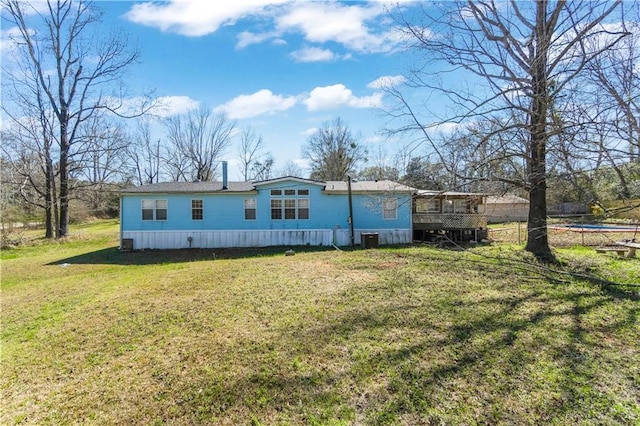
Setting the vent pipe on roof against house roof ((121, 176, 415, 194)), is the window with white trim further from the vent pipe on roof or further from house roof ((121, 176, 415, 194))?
the vent pipe on roof

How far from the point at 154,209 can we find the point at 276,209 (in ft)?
18.1

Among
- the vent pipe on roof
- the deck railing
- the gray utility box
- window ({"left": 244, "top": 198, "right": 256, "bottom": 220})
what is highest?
the vent pipe on roof

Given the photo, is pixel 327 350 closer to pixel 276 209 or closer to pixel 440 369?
pixel 440 369

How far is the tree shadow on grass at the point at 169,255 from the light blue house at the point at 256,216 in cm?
67

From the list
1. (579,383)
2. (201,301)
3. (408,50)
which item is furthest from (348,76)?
(579,383)

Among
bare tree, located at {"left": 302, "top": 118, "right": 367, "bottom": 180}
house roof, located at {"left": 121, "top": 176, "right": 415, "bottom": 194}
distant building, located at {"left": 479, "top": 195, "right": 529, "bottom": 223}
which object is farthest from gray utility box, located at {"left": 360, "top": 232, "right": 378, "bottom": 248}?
bare tree, located at {"left": 302, "top": 118, "right": 367, "bottom": 180}

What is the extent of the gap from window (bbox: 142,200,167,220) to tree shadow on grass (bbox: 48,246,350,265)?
1.60m

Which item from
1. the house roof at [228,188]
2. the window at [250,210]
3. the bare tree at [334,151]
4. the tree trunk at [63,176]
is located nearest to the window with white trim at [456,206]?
the house roof at [228,188]

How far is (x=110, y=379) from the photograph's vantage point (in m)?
3.85

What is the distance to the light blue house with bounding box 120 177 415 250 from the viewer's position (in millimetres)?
14969

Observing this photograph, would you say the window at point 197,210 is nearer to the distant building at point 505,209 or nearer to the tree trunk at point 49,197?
the tree trunk at point 49,197

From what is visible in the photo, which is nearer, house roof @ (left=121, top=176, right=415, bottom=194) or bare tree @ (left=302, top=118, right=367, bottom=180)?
house roof @ (left=121, top=176, right=415, bottom=194)

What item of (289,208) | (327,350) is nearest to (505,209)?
(289,208)

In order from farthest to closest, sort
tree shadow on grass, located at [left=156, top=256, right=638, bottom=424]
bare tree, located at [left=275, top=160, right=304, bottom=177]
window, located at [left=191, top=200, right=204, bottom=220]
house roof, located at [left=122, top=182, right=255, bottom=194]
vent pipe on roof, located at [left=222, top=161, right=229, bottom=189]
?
1. bare tree, located at [left=275, top=160, right=304, bottom=177]
2. vent pipe on roof, located at [left=222, top=161, right=229, bottom=189]
3. window, located at [left=191, top=200, right=204, bottom=220]
4. house roof, located at [left=122, top=182, right=255, bottom=194]
5. tree shadow on grass, located at [left=156, top=256, right=638, bottom=424]
